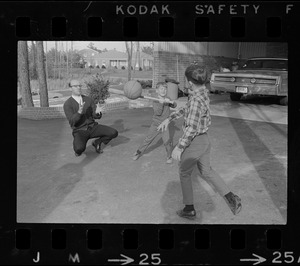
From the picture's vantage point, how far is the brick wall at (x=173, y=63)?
12.6 metres

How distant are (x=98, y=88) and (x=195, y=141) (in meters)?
7.08

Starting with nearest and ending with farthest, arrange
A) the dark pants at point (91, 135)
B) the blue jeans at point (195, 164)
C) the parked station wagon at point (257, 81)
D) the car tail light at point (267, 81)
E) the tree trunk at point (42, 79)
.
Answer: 1. the blue jeans at point (195, 164)
2. the dark pants at point (91, 135)
3. the parked station wagon at point (257, 81)
4. the car tail light at point (267, 81)
5. the tree trunk at point (42, 79)

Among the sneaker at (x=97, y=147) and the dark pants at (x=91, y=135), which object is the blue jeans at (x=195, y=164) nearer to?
the dark pants at (x=91, y=135)

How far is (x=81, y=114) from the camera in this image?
5730 millimetres

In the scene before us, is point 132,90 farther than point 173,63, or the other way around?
point 173,63

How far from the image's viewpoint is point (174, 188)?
191 inches

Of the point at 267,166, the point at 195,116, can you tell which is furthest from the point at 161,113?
the point at 195,116

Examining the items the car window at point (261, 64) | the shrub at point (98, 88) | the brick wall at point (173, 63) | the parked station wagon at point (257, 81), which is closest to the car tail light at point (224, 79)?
the parked station wagon at point (257, 81)
